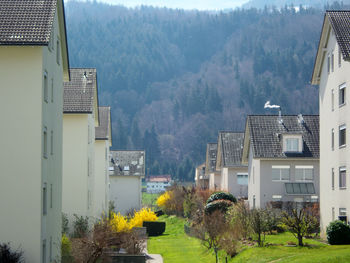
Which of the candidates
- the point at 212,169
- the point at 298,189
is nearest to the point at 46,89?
the point at 298,189

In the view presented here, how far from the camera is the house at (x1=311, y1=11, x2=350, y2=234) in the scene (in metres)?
39.0

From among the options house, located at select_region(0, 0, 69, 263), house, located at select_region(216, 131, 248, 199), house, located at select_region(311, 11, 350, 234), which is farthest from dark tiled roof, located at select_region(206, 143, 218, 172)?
house, located at select_region(0, 0, 69, 263)

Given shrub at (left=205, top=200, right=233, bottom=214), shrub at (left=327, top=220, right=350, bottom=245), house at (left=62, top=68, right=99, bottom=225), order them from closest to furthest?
shrub at (left=327, top=220, right=350, bottom=245) → house at (left=62, top=68, right=99, bottom=225) → shrub at (left=205, top=200, right=233, bottom=214)

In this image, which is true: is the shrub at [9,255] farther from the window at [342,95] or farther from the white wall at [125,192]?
the white wall at [125,192]

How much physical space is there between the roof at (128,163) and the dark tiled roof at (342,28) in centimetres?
5650

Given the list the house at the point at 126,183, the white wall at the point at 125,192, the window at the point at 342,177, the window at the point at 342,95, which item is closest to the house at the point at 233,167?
the white wall at the point at 125,192

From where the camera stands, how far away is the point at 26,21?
28.3 metres

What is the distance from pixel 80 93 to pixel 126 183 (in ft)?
158

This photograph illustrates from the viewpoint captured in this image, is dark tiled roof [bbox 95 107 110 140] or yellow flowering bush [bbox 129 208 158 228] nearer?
yellow flowering bush [bbox 129 208 158 228]

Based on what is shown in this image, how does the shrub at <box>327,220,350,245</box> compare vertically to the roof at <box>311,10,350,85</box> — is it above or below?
below

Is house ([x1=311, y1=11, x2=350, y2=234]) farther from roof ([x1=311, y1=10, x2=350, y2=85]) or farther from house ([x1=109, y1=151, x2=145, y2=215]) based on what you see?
house ([x1=109, y1=151, x2=145, y2=215])

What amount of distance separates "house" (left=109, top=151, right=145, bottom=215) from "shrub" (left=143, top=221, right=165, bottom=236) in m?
22.9

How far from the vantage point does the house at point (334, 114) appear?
3897cm

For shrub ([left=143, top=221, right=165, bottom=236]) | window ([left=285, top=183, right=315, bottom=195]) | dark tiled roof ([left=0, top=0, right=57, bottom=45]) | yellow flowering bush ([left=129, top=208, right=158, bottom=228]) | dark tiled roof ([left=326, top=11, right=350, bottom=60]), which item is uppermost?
dark tiled roof ([left=326, top=11, right=350, bottom=60])
